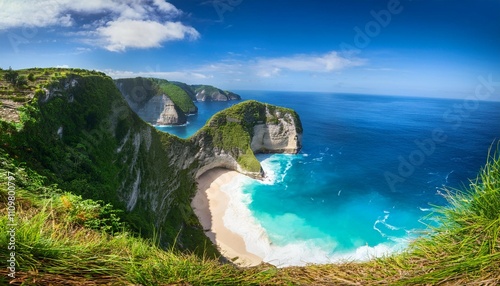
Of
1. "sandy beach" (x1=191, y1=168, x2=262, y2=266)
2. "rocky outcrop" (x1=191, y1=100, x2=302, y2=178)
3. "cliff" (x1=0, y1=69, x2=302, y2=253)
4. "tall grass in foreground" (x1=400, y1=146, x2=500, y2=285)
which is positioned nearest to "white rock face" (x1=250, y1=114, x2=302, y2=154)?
"rocky outcrop" (x1=191, y1=100, x2=302, y2=178)

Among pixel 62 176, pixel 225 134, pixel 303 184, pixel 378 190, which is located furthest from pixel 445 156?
pixel 62 176

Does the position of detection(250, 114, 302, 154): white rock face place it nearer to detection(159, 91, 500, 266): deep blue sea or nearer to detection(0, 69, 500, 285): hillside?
detection(159, 91, 500, 266): deep blue sea

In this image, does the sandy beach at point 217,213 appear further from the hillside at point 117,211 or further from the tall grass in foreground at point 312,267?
the tall grass in foreground at point 312,267

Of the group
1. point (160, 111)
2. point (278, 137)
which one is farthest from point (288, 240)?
point (160, 111)

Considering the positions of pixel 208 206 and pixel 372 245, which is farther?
pixel 208 206

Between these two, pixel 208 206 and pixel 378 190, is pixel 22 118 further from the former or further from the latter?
pixel 378 190

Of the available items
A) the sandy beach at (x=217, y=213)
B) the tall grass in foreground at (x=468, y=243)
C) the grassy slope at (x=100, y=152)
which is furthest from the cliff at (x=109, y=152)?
the tall grass in foreground at (x=468, y=243)

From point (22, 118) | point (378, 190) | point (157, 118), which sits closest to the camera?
point (22, 118)
